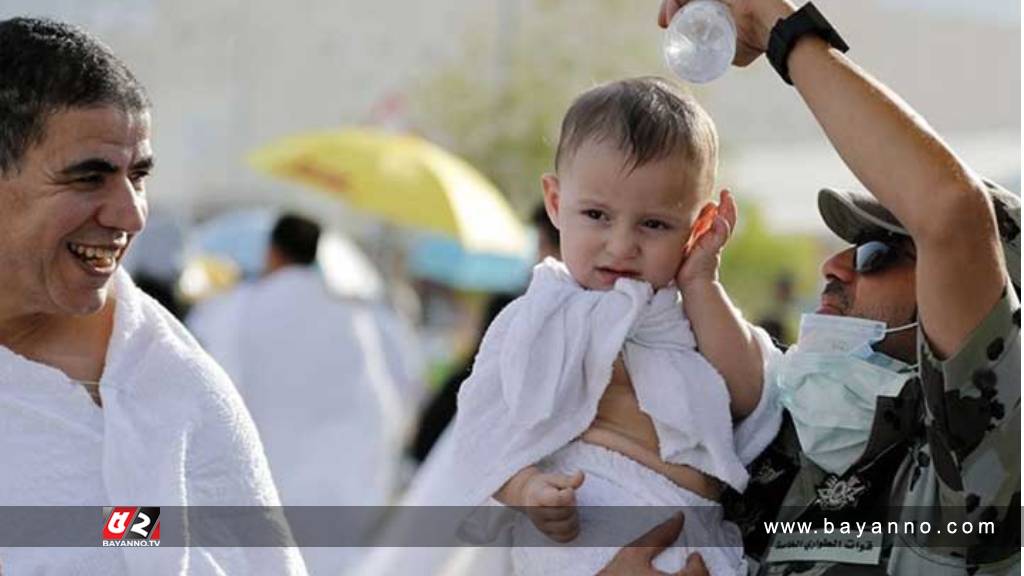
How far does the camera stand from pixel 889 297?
10.7ft

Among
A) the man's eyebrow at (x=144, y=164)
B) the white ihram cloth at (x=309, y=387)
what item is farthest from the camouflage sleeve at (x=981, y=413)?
the white ihram cloth at (x=309, y=387)

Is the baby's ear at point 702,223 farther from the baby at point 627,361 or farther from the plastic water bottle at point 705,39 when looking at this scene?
the plastic water bottle at point 705,39

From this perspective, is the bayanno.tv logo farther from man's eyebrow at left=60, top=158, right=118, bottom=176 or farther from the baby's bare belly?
the baby's bare belly

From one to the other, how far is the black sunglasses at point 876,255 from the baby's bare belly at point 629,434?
420mm

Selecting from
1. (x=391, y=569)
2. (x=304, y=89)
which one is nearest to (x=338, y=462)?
(x=391, y=569)

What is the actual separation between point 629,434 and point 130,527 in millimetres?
869

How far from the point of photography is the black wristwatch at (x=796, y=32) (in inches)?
119

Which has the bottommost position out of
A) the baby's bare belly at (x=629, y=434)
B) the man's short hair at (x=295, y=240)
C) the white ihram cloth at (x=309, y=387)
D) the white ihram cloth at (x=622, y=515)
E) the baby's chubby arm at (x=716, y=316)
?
the white ihram cloth at (x=309, y=387)

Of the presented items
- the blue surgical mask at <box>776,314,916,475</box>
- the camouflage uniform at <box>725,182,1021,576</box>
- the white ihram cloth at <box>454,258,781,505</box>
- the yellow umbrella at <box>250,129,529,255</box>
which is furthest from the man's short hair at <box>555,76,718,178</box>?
the yellow umbrella at <box>250,129,529,255</box>

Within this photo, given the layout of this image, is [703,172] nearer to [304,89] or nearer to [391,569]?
[391,569]

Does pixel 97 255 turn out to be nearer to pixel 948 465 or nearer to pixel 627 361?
pixel 627 361

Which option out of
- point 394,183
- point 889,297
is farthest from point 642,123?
point 394,183

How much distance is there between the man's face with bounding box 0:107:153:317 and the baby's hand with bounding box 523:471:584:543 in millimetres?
860

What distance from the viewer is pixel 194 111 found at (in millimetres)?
22406
